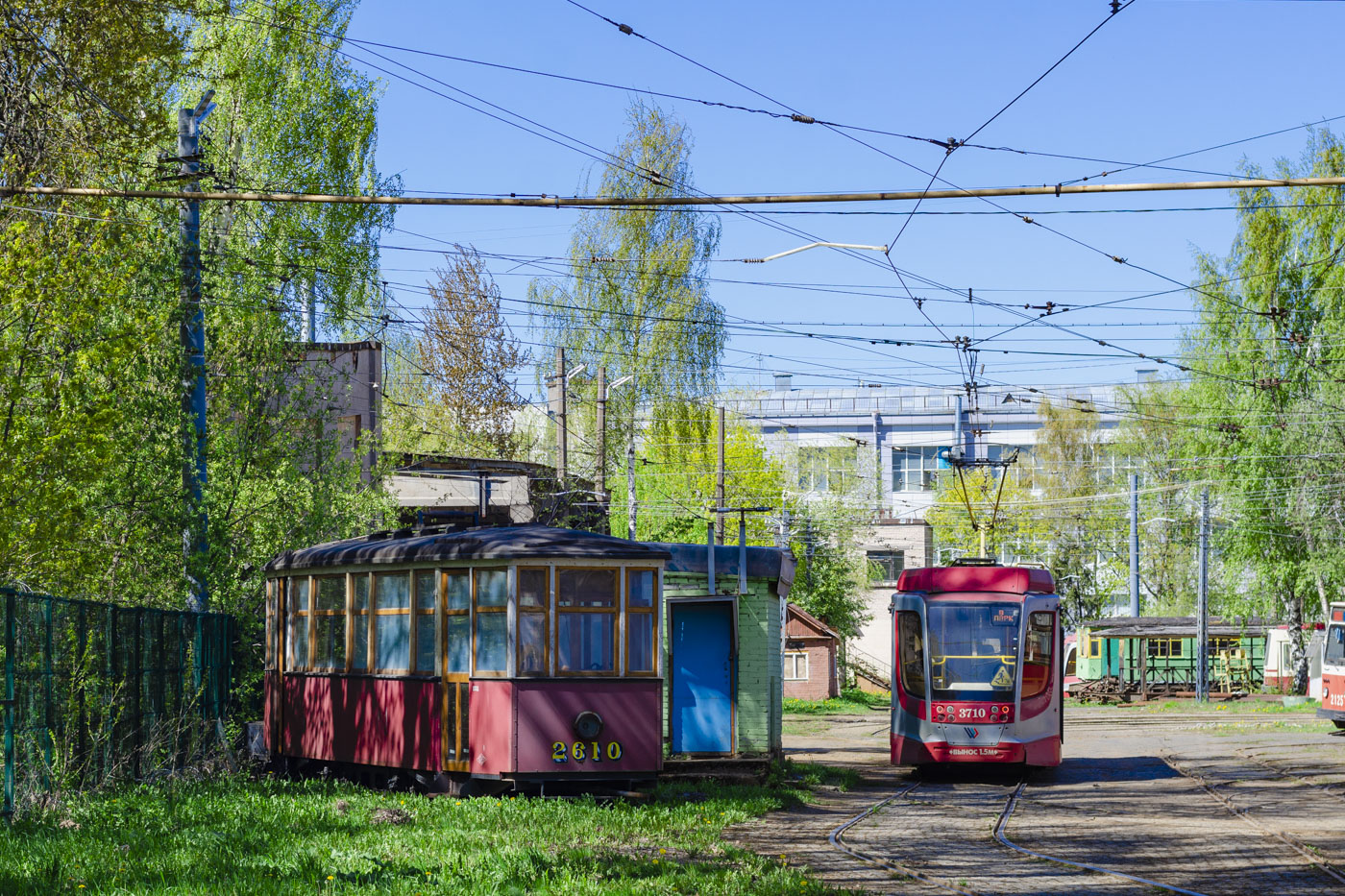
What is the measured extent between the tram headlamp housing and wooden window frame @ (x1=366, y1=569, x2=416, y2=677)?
226 centimetres

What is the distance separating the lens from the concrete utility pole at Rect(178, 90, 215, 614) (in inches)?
776

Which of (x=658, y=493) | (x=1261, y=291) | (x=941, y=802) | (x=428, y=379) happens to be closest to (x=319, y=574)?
(x=941, y=802)

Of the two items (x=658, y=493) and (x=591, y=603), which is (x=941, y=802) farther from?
(x=658, y=493)

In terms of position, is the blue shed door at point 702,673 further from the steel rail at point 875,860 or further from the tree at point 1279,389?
the tree at point 1279,389

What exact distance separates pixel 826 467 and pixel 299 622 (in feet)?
195

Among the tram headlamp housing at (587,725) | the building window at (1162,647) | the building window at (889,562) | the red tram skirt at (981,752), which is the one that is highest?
the tram headlamp housing at (587,725)

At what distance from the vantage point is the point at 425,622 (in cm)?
1686

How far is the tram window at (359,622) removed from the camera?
58.5ft

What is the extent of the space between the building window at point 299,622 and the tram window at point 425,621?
2991 millimetres

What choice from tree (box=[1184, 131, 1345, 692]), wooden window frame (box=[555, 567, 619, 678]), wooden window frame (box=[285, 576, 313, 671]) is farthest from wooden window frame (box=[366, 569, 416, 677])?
tree (box=[1184, 131, 1345, 692])

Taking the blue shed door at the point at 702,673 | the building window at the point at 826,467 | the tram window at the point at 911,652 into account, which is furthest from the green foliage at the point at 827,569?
the blue shed door at the point at 702,673

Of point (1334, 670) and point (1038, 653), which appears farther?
point (1334, 670)

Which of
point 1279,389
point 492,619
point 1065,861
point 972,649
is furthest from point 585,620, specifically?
point 1279,389

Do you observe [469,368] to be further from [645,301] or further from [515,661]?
[515,661]
